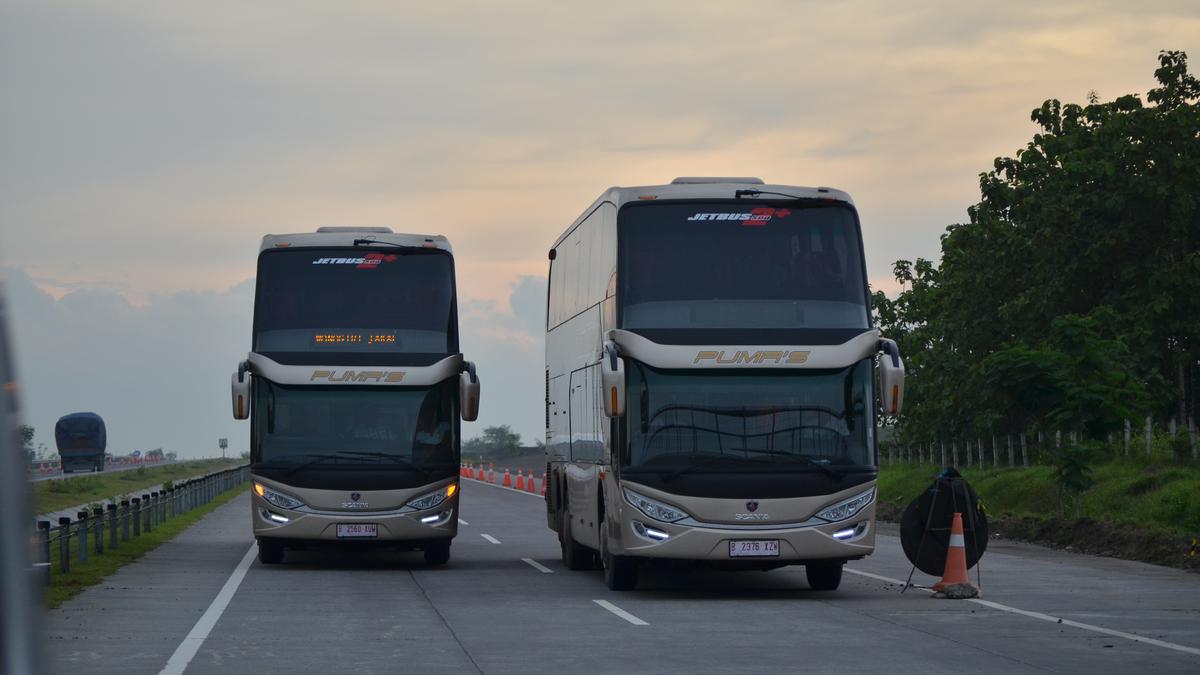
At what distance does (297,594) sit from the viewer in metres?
18.4

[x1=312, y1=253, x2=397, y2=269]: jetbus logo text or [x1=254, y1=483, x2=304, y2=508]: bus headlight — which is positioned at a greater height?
[x1=312, y1=253, x2=397, y2=269]: jetbus logo text

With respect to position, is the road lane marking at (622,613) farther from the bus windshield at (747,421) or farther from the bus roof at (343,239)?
the bus roof at (343,239)

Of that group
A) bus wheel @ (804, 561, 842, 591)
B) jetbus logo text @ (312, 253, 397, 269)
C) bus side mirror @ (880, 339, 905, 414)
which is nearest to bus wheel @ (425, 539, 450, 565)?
jetbus logo text @ (312, 253, 397, 269)

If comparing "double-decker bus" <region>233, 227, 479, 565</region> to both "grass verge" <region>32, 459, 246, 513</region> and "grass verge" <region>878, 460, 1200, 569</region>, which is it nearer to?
"grass verge" <region>878, 460, 1200, 569</region>

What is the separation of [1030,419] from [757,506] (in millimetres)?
28166

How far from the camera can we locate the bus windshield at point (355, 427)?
71.3ft

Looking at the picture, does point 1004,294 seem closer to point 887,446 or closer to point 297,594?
point 887,446

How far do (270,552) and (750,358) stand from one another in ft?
28.0

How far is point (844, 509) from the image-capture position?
56.4 ft

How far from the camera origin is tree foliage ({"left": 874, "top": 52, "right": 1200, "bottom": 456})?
38.8m

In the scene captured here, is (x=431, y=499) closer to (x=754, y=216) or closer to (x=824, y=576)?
(x=824, y=576)

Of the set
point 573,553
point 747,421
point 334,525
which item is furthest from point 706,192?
point 334,525

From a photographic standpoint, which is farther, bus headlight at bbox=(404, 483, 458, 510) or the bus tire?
the bus tire

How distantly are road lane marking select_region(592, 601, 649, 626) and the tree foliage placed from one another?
15667 millimetres
